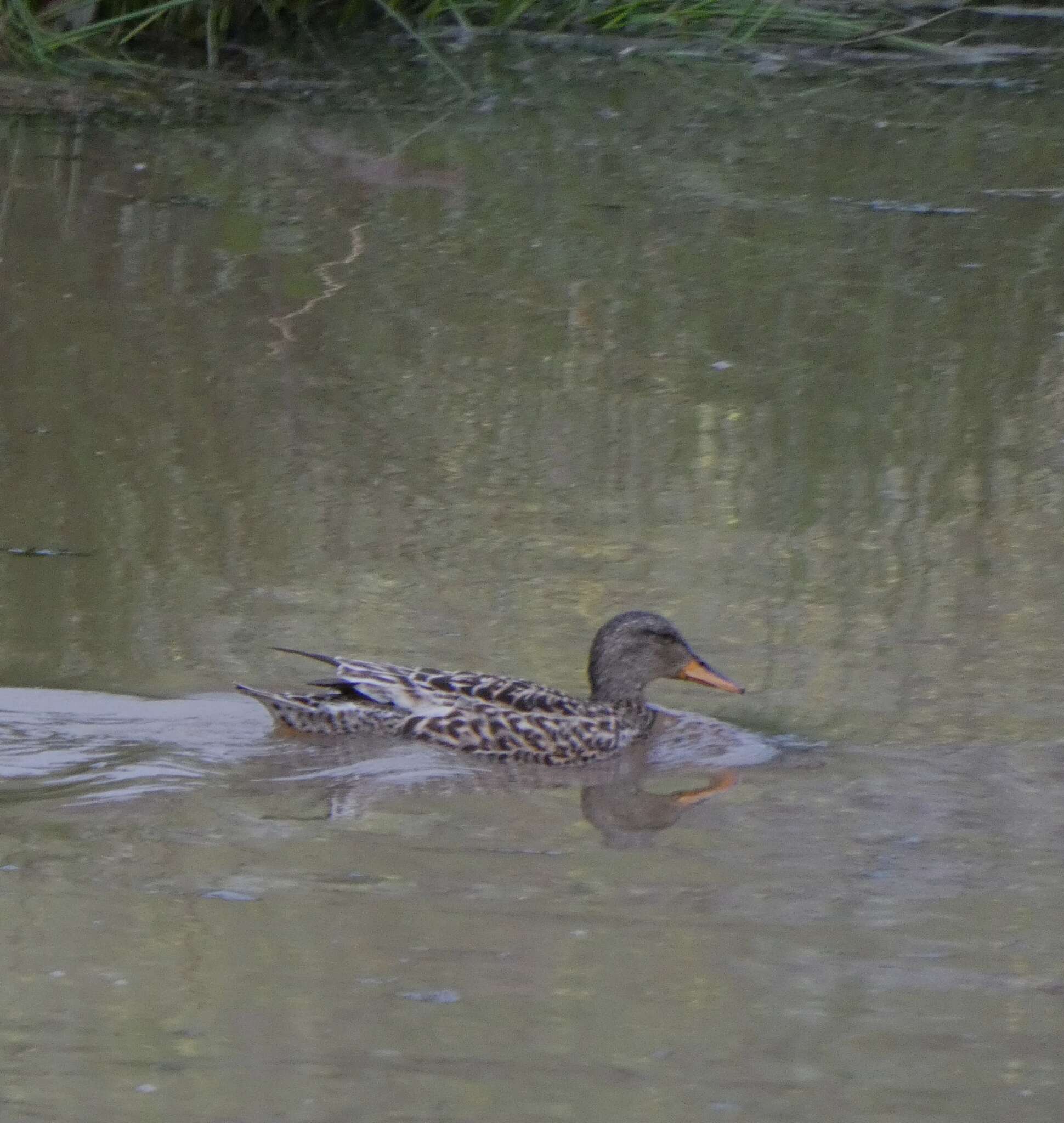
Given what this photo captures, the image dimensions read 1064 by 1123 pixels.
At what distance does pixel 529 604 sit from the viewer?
6.96 m

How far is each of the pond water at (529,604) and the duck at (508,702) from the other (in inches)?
4.1

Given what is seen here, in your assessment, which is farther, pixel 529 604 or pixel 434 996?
pixel 529 604

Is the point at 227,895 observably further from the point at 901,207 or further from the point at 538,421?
the point at 901,207

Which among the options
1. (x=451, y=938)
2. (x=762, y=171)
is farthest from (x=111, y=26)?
(x=451, y=938)

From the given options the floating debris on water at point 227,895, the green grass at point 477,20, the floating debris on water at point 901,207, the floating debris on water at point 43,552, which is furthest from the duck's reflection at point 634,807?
the green grass at point 477,20

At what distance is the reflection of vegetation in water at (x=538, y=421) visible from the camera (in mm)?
6773

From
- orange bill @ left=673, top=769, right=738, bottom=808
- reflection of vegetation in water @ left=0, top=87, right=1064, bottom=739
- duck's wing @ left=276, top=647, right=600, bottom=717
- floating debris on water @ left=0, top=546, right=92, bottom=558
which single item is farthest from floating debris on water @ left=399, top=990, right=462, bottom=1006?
floating debris on water @ left=0, top=546, right=92, bottom=558

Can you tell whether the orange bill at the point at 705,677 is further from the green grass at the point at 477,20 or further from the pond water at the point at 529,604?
the green grass at the point at 477,20

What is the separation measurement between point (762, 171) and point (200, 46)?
4.44 m

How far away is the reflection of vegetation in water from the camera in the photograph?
677cm

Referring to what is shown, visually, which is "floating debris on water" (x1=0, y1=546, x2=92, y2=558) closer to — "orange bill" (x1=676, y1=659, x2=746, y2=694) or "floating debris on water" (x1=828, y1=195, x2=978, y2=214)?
"orange bill" (x1=676, y1=659, x2=746, y2=694)

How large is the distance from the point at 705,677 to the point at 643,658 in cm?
18

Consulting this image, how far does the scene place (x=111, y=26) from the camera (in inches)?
560

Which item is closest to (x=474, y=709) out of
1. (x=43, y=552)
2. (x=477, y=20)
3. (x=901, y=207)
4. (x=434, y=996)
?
(x=43, y=552)
